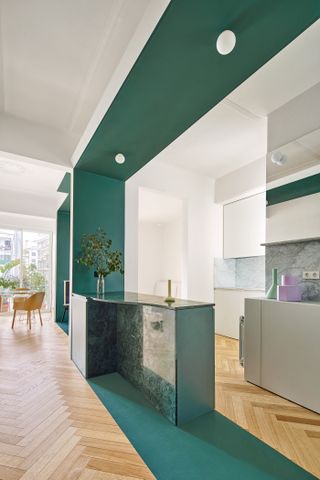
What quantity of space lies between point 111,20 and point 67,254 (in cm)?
511

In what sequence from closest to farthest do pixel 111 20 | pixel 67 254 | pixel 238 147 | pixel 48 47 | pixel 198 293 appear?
pixel 111 20, pixel 48 47, pixel 238 147, pixel 198 293, pixel 67 254

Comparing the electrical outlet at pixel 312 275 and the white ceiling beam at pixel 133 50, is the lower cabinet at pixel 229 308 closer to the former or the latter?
the electrical outlet at pixel 312 275

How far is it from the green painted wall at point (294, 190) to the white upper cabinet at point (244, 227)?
4.62ft

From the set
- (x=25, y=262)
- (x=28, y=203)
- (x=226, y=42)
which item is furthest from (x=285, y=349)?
(x=25, y=262)

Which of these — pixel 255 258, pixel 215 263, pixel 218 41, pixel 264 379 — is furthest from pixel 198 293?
pixel 218 41

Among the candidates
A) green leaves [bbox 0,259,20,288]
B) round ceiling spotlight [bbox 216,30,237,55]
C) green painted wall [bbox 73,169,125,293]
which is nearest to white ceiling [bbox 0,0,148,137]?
round ceiling spotlight [bbox 216,30,237,55]

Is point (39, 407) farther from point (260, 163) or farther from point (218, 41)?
point (260, 163)

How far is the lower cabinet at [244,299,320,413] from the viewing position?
221cm

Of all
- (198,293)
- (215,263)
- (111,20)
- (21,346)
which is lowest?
(21,346)

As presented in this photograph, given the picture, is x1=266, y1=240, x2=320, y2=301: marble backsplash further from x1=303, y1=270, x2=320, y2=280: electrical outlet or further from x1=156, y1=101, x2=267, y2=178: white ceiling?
Answer: x1=156, y1=101, x2=267, y2=178: white ceiling

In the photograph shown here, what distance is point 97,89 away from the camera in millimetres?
2617

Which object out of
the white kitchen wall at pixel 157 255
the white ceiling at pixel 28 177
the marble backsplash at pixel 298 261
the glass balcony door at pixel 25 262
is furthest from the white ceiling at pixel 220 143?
the glass balcony door at pixel 25 262

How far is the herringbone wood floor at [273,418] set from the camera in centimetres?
167

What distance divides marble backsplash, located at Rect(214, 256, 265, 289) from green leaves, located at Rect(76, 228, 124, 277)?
7.45 ft
